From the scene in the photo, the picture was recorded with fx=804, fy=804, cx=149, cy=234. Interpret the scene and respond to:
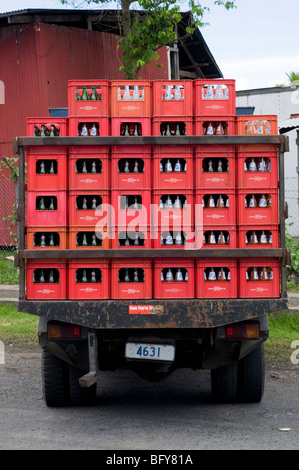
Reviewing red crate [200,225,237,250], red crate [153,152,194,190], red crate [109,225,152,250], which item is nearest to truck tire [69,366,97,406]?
red crate [109,225,152,250]

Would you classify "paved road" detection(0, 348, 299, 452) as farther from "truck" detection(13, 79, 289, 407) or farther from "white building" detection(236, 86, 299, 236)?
"white building" detection(236, 86, 299, 236)

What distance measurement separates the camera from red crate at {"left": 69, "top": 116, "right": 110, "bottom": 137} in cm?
643

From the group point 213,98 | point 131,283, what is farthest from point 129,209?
point 213,98

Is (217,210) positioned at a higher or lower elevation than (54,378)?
higher

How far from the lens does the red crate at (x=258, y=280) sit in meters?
6.32

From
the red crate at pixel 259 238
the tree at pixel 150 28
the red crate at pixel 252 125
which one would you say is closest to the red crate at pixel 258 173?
the red crate at pixel 252 125

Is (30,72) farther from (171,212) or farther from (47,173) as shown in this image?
(171,212)

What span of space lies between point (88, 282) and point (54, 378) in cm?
100

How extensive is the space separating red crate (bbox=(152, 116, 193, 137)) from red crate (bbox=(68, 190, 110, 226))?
0.66m

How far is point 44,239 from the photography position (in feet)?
21.0

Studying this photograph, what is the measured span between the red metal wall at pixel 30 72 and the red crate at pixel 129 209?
46.8 feet
